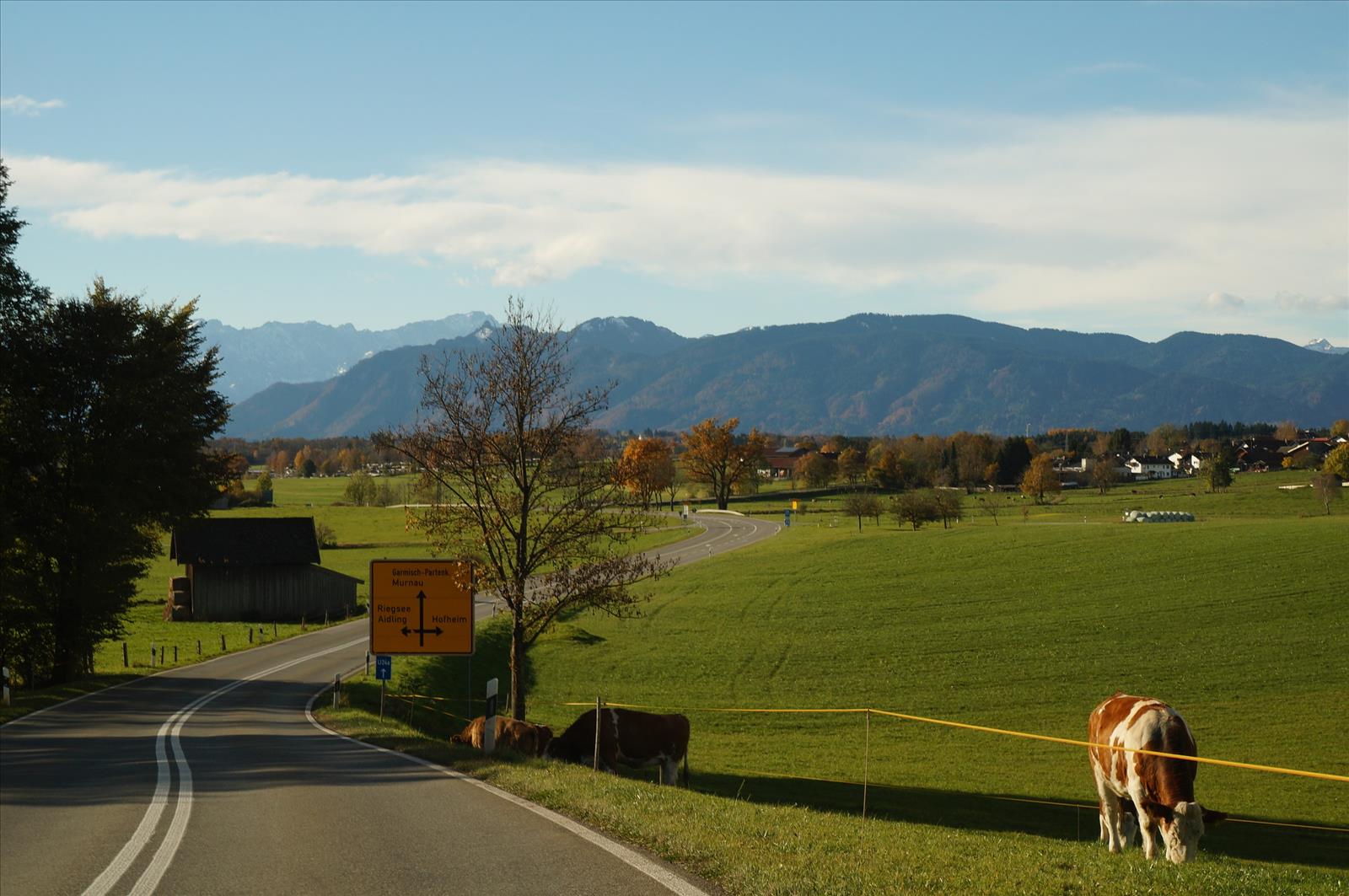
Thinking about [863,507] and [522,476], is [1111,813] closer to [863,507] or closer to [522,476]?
[522,476]

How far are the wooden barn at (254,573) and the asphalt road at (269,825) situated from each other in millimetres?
50032

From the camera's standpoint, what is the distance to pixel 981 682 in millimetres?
45469

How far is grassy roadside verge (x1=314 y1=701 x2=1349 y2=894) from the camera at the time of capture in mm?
9570

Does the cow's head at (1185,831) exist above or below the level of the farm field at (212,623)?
above

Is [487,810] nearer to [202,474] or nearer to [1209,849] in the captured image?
[1209,849]

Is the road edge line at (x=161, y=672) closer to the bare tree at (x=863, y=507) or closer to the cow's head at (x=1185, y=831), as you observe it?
the cow's head at (x=1185, y=831)

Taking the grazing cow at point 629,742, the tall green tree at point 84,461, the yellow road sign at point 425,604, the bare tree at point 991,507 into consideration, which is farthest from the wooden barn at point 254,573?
the bare tree at point 991,507

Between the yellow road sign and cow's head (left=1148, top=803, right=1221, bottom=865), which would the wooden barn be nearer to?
the yellow road sign

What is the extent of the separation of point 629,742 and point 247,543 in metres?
60.1

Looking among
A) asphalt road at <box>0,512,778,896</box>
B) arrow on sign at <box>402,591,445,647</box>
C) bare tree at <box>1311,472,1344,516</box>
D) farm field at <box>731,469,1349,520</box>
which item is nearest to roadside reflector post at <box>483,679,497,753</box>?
asphalt road at <box>0,512,778,896</box>

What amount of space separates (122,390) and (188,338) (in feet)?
51.0

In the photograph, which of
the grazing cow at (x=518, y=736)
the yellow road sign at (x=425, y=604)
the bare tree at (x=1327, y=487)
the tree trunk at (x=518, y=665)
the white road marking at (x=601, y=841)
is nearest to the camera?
the white road marking at (x=601, y=841)

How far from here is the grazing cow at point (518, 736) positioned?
2473cm

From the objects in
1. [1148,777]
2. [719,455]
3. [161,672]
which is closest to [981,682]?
[1148,777]
